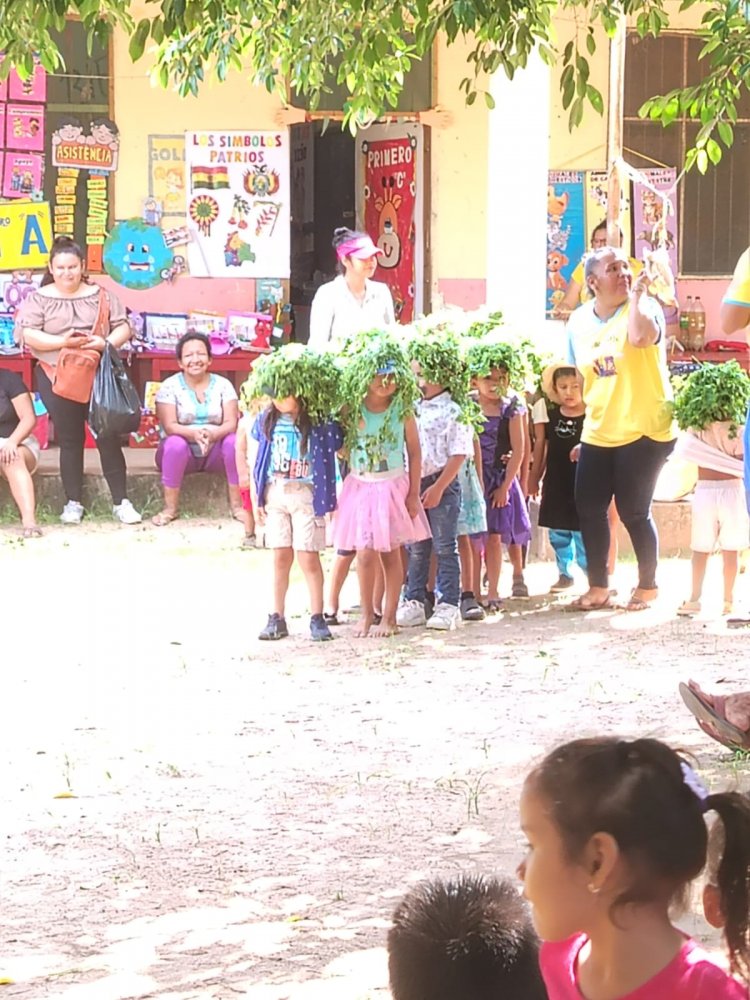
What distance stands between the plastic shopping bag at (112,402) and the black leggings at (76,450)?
0.10m

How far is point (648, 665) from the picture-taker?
698 cm

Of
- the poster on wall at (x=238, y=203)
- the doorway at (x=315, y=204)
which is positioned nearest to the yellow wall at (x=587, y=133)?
the doorway at (x=315, y=204)

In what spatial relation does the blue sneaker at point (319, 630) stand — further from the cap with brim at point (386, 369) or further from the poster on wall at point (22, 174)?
the poster on wall at point (22, 174)

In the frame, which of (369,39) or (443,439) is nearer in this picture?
(369,39)

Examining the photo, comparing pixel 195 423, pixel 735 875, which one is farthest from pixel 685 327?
pixel 735 875

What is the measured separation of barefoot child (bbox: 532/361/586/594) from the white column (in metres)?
1.37

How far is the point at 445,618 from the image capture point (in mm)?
7879

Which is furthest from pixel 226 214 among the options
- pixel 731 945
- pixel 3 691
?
pixel 731 945

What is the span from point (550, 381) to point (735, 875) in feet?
21.0

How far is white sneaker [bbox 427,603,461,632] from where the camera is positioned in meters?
7.87

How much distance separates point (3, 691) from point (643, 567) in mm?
3197

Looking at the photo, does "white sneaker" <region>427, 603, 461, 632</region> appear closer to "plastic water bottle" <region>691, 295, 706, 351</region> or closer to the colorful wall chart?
the colorful wall chart

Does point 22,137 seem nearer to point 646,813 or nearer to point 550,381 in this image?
point 550,381

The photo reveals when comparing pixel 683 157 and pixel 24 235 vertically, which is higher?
pixel 683 157
